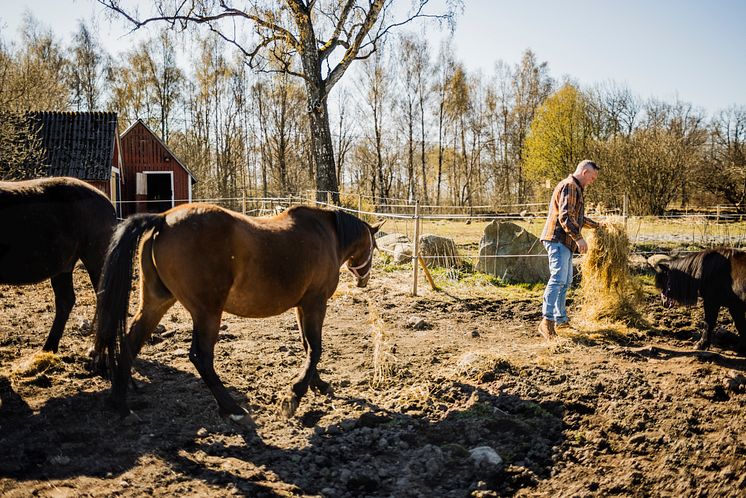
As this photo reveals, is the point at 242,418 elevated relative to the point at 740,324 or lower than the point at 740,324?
lower

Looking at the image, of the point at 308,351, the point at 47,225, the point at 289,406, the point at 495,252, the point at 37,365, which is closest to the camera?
the point at 289,406

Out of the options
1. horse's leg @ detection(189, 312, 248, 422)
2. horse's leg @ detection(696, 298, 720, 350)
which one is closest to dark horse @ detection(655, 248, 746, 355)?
horse's leg @ detection(696, 298, 720, 350)

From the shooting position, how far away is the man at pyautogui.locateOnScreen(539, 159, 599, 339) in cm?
596

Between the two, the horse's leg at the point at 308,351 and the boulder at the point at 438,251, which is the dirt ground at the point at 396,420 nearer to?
the horse's leg at the point at 308,351

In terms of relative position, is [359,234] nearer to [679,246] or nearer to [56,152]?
[679,246]

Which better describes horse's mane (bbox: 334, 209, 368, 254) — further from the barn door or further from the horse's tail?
the barn door

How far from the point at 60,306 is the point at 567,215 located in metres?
5.45

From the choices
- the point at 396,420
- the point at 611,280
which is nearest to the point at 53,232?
the point at 396,420

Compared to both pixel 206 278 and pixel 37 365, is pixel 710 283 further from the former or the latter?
pixel 37 365

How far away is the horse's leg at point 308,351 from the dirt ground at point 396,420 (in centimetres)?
13

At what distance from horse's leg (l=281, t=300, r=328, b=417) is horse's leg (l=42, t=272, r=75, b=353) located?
101 inches

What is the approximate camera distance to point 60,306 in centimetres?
537

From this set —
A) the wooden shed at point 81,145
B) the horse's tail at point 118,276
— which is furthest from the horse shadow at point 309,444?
the wooden shed at point 81,145

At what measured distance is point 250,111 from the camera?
37.6 m
